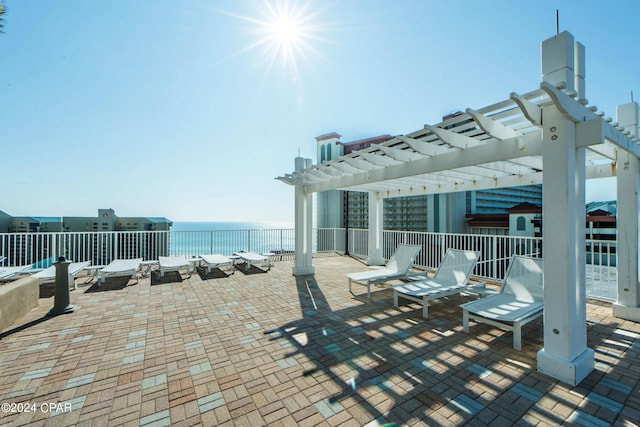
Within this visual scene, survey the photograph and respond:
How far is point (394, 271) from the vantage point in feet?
20.3

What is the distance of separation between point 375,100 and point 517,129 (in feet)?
14.9

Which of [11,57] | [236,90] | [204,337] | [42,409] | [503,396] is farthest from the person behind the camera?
[236,90]

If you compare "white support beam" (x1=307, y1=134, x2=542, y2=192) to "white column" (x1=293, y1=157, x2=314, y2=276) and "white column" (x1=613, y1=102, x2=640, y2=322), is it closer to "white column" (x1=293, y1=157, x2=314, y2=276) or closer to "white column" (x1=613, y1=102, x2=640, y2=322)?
"white column" (x1=613, y1=102, x2=640, y2=322)

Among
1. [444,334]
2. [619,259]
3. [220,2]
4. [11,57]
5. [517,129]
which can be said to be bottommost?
[444,334]

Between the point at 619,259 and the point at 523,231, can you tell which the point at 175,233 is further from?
the point at 523,231

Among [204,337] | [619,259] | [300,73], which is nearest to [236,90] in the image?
[300,73]

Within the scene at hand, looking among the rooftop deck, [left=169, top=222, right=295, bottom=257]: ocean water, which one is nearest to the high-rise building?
[left=169, top=222, right=295, bottom=257]: ocean water

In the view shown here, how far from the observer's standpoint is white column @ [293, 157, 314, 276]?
759 centimetres

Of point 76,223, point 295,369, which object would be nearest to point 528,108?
point 295,369

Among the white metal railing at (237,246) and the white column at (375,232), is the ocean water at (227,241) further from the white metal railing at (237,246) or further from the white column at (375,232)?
the white column at (375,232)

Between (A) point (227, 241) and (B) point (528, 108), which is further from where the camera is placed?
(A) point (227, 241)

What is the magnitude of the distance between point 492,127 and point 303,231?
5444mm

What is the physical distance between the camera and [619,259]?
13.5ft

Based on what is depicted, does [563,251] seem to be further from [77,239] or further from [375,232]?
[77,239]
